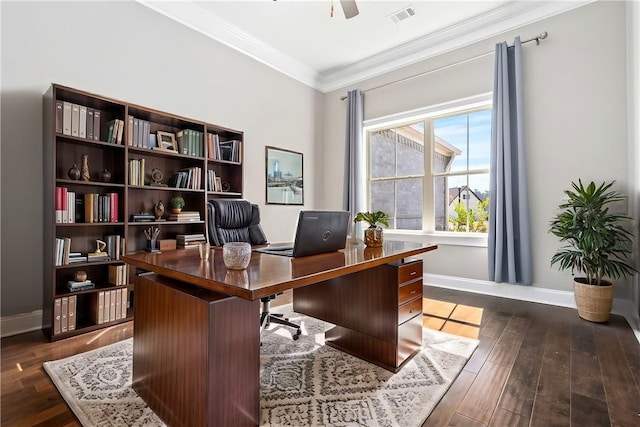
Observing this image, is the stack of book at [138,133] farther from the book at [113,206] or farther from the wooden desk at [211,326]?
the wooden desk at [211,326]

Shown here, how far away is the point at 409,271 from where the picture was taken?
180 cm

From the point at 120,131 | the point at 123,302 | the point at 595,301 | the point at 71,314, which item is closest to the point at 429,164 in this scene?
the point at 595,301

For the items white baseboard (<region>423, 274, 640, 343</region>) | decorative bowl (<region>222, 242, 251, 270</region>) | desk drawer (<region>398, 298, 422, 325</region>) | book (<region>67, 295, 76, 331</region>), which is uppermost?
decorative bowl (<region>222, 242, 251, 270</region>)

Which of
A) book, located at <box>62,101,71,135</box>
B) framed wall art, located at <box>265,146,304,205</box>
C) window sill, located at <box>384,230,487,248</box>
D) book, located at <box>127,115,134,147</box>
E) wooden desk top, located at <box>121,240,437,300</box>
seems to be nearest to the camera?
wooden desk top, located at <box>121,240,437,300</box>

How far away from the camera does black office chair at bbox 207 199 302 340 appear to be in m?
2.26

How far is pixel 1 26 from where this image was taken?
6.95 ft

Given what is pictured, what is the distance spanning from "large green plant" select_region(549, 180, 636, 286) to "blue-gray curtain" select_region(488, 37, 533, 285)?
387 millimetres

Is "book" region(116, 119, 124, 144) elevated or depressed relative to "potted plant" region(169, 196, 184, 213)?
elevated

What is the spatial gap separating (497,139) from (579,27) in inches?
47.0

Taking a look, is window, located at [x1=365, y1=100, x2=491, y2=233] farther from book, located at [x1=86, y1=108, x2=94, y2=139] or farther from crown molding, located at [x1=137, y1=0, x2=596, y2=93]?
book, located at [x1=86, y1=108, x2=94, y2=139]

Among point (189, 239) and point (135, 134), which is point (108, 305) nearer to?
point (189, 239)

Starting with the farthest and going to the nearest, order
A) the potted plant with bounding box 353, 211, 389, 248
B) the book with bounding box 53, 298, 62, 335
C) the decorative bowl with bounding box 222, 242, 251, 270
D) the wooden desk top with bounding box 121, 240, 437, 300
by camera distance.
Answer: the book with bounding box 53, 298, 62, 335 < the potted plant with bounding box 353, 211, 389, 248 < the decorative bowl with bounding box 222, 242, 251, 270 < the wooden desk top with bounding box 121, 240, 437, 300

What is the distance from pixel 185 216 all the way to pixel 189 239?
0.23 meters

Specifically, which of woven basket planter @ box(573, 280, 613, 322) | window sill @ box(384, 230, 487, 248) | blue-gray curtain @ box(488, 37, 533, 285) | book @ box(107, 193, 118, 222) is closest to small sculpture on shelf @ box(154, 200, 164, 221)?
book @ box(107, 193, 118, 222)
